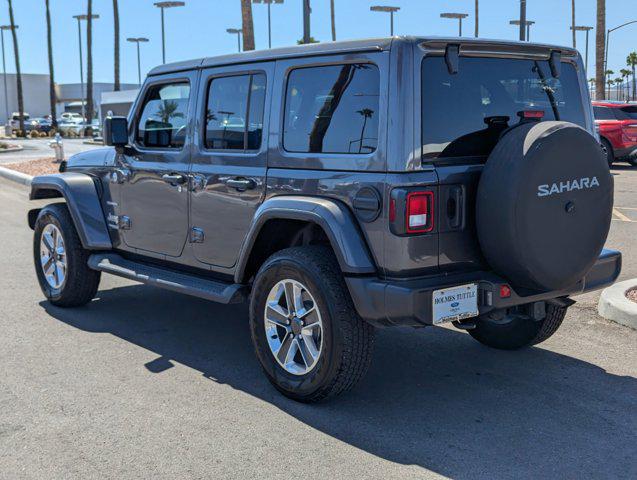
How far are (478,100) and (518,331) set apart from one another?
1.74 metres

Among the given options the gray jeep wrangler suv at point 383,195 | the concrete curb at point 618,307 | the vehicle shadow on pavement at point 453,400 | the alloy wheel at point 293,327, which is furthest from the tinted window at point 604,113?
the alloy wheel at point 293,327

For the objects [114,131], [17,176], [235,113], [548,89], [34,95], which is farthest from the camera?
[34,95]

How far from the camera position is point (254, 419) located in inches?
167

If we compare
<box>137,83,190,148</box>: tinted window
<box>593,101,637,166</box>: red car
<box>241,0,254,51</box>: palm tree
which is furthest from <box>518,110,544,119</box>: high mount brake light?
<box>241,0,254,51</box>: palm tree

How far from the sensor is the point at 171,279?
17.8 feet

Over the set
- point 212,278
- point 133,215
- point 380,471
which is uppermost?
point 133,215

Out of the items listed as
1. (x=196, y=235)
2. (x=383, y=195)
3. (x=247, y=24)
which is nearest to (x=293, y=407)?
(x=383, y=195)

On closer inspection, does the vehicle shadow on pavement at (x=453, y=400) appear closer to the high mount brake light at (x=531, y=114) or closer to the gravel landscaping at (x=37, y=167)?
the high mount brake light at (x=531, y=114)

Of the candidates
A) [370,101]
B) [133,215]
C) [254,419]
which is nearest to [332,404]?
[254,419]

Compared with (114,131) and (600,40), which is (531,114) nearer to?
(114,131)

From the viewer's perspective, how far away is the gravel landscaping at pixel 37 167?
20.7 metres

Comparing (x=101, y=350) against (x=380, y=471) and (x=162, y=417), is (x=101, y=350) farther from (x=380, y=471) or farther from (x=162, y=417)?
(x=380, y=471)

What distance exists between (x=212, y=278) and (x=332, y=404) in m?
1.36

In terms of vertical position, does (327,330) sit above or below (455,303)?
below
